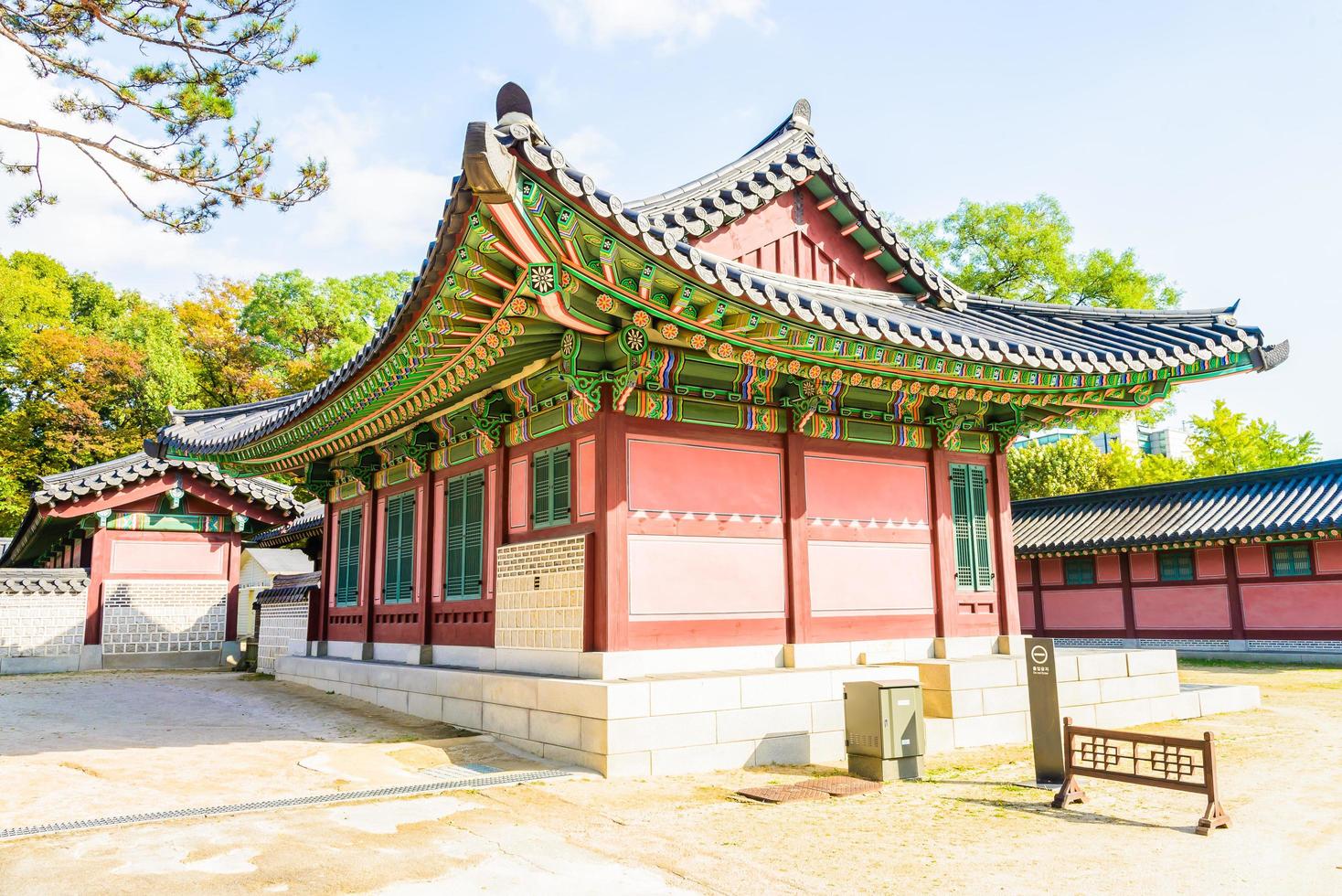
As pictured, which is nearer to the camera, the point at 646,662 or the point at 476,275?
the point at 476,275

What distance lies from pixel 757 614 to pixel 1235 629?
18.7 m

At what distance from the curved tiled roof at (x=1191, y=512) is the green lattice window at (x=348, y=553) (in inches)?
655

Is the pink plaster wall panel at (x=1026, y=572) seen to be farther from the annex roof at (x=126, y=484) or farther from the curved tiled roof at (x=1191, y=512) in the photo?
the annex roof at (x=126, y=484)

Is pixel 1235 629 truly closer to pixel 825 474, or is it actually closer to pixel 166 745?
pixel 825 474

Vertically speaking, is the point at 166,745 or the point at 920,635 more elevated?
the point at 920,635

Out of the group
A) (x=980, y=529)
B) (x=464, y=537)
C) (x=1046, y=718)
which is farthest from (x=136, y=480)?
(x=1046, y=718)

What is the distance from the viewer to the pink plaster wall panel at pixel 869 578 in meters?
11.4

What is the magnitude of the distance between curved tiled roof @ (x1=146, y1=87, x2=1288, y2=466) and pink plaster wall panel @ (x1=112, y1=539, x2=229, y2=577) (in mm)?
8866

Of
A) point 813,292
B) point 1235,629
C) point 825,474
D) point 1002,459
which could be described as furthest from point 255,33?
point 1235,629

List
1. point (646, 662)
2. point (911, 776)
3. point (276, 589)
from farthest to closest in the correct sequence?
1. point (276, 589)
2. point (646, 662)
3. point (911, 776)

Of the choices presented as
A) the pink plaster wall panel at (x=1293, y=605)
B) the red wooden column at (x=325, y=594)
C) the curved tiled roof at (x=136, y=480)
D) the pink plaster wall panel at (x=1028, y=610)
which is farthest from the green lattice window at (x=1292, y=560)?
the curved tiled roof at (x=136, y=480)

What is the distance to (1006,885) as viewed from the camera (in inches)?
224

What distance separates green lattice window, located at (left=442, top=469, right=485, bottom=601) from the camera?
1255 centimetres

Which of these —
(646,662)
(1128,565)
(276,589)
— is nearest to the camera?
(646,662)
